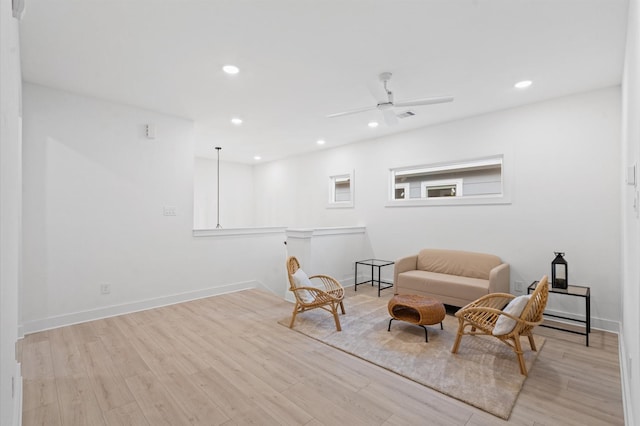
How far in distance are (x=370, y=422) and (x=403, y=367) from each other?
780 millimetres

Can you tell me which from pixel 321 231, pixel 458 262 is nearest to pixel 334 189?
pixel 321 231

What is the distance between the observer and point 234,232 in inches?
209

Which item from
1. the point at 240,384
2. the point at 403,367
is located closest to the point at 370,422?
the point at 403,367

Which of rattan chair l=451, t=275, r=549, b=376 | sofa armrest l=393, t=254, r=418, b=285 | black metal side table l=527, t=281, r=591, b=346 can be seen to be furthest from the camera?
sofa armrest l=393, t=254, r=418, b=285

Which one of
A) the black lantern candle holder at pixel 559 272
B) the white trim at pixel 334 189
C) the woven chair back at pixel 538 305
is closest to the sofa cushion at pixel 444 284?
the black lantern candle holder at pixel 559 272

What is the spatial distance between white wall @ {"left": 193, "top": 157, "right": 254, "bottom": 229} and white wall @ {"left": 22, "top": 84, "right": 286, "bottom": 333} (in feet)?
9.99

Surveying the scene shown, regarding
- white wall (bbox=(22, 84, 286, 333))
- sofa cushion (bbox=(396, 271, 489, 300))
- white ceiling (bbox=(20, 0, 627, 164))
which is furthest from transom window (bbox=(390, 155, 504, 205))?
white wall (bbox=(22, 84, 286, 333))

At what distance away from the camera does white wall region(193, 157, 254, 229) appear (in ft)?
25.3

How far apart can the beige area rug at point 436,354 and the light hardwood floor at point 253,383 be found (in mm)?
97

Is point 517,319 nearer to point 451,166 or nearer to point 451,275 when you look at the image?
point 451,275

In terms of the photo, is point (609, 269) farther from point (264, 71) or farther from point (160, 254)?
point (160, 254)

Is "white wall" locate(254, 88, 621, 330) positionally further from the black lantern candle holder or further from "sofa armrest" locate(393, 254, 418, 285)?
"sofa armrest" locate(393, 254, 418, 285)

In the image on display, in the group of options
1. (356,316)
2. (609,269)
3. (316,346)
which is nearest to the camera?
(316,346)

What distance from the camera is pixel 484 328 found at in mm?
2709
